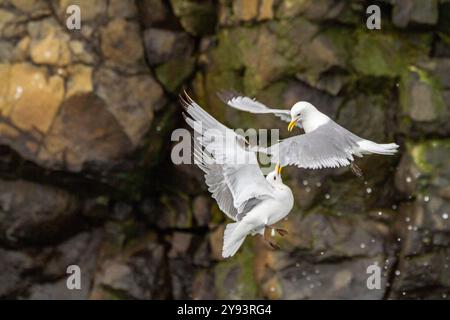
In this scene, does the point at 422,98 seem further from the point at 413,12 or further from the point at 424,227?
the point at 424,227

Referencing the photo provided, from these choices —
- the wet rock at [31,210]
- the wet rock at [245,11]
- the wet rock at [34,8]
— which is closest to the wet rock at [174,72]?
the wet rock at [245,11]

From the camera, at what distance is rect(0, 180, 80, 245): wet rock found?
13.3ft

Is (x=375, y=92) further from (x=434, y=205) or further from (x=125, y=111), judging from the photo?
(x=125, y=111)

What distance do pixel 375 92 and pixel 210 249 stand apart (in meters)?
1.17

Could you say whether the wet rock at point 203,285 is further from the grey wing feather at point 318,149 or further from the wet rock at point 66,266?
the grey wing feather at point 318,149

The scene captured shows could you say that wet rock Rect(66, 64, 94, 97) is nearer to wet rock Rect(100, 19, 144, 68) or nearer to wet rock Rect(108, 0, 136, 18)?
wet rock Rect(100, 19, 144, 68)

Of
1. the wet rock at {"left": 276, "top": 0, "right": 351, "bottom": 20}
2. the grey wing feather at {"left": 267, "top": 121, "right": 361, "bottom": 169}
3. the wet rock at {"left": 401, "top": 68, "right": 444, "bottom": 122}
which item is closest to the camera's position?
the grey wing feather at {"left": 267, "top": 121, "right": 361, "bottom": 169}

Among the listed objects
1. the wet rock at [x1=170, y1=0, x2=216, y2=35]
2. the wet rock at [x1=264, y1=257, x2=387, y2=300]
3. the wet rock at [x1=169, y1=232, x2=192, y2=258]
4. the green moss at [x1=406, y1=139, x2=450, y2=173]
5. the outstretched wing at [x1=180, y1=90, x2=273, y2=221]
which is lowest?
the wet rock at [x1=264, y1=257, x2=387, y2=300]

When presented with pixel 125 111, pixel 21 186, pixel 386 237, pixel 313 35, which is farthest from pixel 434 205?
pixel 21 186

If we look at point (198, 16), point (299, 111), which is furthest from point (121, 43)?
point (299, 111)

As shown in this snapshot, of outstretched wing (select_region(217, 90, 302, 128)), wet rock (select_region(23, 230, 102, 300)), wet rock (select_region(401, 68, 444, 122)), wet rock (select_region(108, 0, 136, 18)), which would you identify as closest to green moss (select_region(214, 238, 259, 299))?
wet rock (select_region(23, 230, 102, 300))

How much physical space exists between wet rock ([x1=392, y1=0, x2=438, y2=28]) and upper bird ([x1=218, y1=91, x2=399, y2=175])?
1788 mm

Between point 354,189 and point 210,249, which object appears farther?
point 210,249

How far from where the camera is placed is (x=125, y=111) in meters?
3.96
